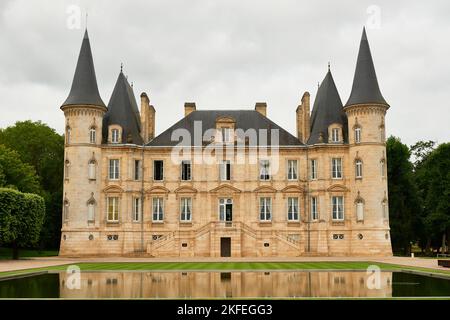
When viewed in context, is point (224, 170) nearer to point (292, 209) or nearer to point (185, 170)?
point (185, 170)

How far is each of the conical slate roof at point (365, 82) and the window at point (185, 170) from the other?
15883mm

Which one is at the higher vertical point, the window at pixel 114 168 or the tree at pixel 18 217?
the window at pixel 114 168

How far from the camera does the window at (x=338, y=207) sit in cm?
5247

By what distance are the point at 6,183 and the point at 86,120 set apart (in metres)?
12.0

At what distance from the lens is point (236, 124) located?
56.4 metres

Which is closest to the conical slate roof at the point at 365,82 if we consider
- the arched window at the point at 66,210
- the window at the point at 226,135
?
the window at the point at 226,135

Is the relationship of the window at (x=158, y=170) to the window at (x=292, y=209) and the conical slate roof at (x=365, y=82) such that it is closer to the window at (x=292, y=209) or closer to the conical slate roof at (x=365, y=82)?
the window at (x=292, y=209)

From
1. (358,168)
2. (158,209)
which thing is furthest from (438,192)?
(158,209)

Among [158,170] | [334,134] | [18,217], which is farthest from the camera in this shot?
[158,170]

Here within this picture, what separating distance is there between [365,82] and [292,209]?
44.5 feet

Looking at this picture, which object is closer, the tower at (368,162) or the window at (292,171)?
the tower at (368,162)

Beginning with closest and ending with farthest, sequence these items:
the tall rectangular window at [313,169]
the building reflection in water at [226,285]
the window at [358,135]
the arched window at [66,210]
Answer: the building reflection in water at [226,285] → the arched window at [66,210] → the window at [358,135] → the tall rectangular window at [313,169]
